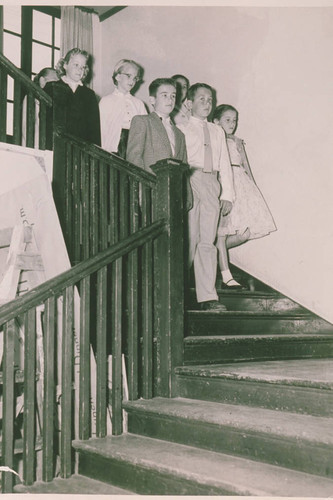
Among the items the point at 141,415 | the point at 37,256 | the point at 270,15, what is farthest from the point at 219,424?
the point at 270,15

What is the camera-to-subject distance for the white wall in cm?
399

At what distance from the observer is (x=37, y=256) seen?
8.88 feet

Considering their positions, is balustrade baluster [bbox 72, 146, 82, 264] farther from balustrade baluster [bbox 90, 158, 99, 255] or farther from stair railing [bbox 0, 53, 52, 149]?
stair railing [bbox 0, 53, 52, 149]

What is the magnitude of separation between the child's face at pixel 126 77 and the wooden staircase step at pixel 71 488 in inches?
121

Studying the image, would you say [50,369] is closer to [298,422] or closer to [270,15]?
[298,422]

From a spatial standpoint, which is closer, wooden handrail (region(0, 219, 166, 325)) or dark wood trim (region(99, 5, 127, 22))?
wooden handrail (region(0, 219, 166, 325))

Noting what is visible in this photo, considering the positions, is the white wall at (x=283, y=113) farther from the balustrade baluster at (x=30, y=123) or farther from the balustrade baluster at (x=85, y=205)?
the balustrade baluster at (x=30, y=123)

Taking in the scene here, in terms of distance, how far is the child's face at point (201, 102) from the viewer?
3.68 metres

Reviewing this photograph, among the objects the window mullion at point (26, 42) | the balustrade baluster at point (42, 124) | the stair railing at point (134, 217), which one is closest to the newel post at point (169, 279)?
the stair railing at point (134, 217)

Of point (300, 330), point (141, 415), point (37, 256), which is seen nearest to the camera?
point (141, 415)

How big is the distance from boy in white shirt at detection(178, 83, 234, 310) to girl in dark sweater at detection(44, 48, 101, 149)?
0.69m

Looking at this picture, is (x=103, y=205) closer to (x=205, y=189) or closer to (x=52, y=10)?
(x=205, y=189)

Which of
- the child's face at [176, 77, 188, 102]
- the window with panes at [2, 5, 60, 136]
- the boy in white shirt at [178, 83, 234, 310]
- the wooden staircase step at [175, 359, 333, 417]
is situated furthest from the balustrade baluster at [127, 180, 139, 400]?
the window with panes at [2, 5, 60, 136]

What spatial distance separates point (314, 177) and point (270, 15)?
5.03 ft
